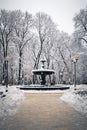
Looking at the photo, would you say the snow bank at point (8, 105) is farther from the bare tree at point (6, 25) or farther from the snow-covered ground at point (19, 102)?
the bare tree at point (6, 25)

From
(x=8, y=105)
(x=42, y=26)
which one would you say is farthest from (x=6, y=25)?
(x=8, y=105)

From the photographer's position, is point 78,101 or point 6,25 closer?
point 78,101

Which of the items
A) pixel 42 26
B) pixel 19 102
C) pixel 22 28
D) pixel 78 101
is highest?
pixel 42 26

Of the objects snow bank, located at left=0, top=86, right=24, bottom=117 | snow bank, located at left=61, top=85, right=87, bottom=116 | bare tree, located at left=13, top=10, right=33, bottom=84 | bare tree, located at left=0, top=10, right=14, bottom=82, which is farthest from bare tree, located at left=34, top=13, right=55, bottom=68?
snow bank, located at left=0, top=86, right=24, bottom=117

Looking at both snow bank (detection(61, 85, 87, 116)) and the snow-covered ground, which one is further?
snow bank (detection(61, 85, 87, 116))

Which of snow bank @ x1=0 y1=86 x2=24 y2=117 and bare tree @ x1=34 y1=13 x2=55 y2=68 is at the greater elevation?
bare tree @ x1=34 y1=13 x2=55 y2=68

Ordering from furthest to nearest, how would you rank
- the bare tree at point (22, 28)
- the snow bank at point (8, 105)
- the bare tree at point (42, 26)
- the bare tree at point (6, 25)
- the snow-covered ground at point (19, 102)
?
1. the bare tree at point (42, 26)
2. the bare tree at point (22, 28)
3. the bare tree at point (6, 25)
4. the snow-covered ground at point (19, 102)
5. the snow bank at point (8, 105)

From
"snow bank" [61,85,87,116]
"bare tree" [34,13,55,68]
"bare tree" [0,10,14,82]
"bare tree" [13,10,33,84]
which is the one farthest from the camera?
"bare tree" [34,13,55,68]

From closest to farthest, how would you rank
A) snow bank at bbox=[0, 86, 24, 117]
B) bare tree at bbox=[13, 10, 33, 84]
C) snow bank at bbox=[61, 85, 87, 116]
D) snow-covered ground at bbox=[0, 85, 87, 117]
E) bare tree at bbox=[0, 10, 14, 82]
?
snow bank at bbox=[0, 86, 24, 117] < snow-covered ground at bbox=[0, 85, 87, 117] < snow bank at bbox=[61, 85, 87, 116] < bare tree at bbox=[0, 10, 14, 82] < bare tree at bbox=[13, 10, 33, 84]

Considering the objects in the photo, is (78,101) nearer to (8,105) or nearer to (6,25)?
(8,105)

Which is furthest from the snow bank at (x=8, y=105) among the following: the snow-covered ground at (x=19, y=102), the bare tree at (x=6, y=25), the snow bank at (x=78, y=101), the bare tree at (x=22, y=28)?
the bare tree at (x=22, y=28)

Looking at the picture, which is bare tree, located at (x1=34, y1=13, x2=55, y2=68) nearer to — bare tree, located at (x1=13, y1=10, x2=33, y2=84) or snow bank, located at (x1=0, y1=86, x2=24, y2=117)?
bare tree, located at (x1=13, y1=10, x2=33, y2=84)

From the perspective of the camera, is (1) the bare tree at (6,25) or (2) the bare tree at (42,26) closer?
(1) the bare tree at (6,25)

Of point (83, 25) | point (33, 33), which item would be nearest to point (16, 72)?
point (33, 33)
